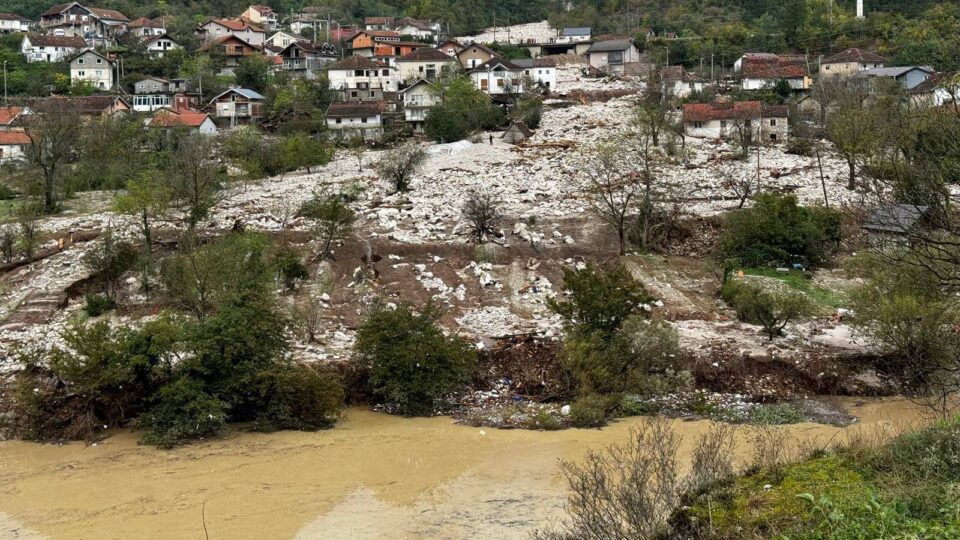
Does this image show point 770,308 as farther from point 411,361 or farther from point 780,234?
point 411,361

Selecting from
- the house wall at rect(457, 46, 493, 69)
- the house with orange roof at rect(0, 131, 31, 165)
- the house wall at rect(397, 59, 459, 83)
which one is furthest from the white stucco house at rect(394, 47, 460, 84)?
the house with orange roof at rect(0, 131, 31, 165)

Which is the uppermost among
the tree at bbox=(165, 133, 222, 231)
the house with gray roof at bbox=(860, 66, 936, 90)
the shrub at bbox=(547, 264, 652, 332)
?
the house with gray roof at bbox=(860, 66, 936, 90)

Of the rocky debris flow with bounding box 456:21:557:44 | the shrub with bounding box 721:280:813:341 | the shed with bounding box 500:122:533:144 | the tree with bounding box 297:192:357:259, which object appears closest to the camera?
the shrub with bounding box 721:280:813:341

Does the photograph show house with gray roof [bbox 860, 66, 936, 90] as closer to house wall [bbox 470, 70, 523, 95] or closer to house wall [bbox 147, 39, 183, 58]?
house wall [bbox 470, 70, 523, 95]

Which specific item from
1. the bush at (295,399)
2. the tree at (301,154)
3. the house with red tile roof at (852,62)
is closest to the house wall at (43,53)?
the tree at (301,154)

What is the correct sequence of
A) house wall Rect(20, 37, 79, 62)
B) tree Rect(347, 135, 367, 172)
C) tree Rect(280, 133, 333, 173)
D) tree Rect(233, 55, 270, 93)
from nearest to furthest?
tree Rect(280, 133, 333, 173) → tree Rect(347, 135, 367, 172) → tree Rect(233, 55, 270, 93) → house wall Rect(20, 37, 79, 62)

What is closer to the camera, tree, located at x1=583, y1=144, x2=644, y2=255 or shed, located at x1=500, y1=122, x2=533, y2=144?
tree, located at x1=583, y1=144, x2=644, y2=255
